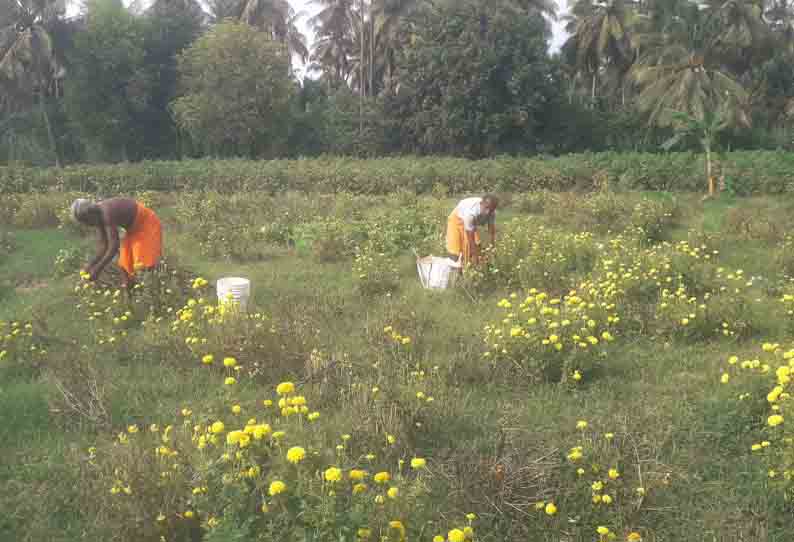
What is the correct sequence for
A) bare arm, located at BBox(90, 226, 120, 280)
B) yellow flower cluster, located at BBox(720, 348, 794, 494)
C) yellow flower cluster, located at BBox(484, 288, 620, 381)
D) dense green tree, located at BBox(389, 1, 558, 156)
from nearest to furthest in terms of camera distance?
yellow flower cluster, located at BBox(720, 348, 794, 494), yellow flower cluster, located at BBox(484, 288, 620, 381), bare arm, located at BBox(90, 226, 120, 280), dense green tree, located at BBox(389, 1, 558, 156)

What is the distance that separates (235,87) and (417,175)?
9.13 metres

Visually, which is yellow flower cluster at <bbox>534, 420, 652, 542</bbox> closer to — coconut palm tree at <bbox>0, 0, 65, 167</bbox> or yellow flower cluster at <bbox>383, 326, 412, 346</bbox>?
yellow flower cluster at <bbox>383, 326, 412, 346</bbox>

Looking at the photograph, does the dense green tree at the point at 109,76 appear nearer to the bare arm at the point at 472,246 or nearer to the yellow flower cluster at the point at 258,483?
the bare arm at the point at 472,246

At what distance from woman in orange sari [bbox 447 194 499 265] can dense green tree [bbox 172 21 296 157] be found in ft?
55.3

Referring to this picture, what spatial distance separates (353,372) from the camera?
15.5 feet

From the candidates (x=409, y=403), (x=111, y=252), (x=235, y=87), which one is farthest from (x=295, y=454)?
(x=235, y=87)

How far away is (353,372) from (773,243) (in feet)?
24.2

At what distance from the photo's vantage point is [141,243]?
7.02 m

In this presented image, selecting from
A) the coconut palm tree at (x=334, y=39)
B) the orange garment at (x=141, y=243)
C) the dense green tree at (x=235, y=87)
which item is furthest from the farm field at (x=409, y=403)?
the coconut palm tree at (x=334, y=39)

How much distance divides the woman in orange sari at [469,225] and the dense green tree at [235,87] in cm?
1686

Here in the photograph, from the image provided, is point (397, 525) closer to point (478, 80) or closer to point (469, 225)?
point (469, 225)

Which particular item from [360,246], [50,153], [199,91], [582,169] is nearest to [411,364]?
[360,246]

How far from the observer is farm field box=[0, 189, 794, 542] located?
3.11 metres

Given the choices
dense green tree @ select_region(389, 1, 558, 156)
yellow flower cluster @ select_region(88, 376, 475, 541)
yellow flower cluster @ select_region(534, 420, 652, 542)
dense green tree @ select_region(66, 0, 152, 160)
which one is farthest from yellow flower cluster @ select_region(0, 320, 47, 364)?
dense green tree @ select_region(66, 0, 152, 160)
